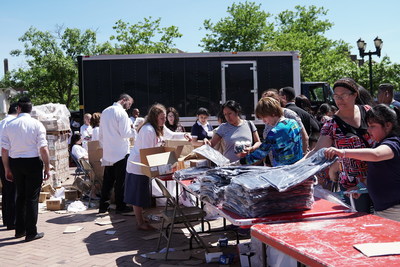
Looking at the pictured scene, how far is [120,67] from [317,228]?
32.9 ft

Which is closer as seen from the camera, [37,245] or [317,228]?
[317,228]

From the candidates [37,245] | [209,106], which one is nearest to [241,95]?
[209,106]

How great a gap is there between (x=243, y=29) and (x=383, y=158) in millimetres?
31627

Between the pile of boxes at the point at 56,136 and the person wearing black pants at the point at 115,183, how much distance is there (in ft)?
9.16

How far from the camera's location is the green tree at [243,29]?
3388 cm

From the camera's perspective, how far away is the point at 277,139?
429 cm

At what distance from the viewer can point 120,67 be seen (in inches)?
473

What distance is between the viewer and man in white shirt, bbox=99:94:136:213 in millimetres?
7508

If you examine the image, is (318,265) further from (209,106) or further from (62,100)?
(62,100)

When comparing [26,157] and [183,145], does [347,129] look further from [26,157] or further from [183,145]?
[26,157]

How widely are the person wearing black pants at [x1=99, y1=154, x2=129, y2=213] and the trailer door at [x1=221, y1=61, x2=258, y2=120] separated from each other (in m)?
5.11

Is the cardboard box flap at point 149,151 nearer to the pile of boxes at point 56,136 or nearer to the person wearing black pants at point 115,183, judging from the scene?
the person wearing black pants at point 115,183

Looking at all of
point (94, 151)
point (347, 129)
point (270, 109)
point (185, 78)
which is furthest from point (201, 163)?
point (185, 78)

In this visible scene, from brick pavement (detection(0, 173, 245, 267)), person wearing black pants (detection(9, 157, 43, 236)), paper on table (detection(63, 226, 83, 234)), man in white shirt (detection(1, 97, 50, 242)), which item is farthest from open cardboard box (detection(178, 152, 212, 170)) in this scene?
paper on table (detection(63, 226, 83, 234))
